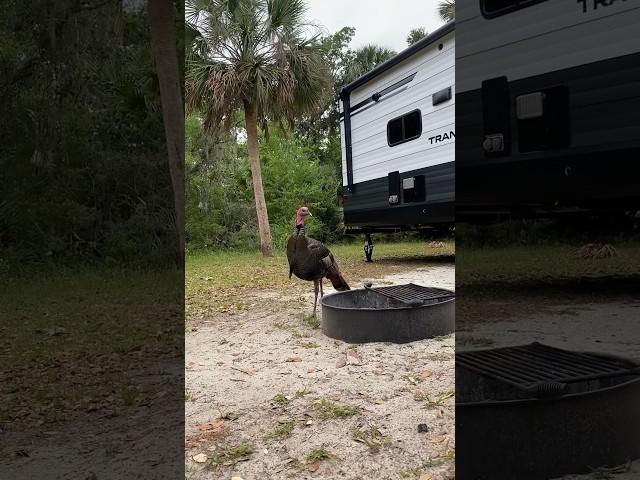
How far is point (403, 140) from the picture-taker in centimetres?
655

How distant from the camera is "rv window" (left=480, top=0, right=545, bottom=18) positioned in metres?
0.55

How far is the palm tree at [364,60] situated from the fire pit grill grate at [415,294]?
16.7ft

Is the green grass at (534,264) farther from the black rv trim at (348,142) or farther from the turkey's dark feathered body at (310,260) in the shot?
the black rv trim at (348,142)

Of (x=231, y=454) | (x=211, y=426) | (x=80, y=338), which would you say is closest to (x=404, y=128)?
(x=211, y=426)

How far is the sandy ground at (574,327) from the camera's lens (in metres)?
0.54

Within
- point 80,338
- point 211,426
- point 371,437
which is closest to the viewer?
point 80,338

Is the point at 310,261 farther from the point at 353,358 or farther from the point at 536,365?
the point at 536,365

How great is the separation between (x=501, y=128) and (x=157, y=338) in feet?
2.28

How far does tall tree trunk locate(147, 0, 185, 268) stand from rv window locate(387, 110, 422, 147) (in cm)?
554

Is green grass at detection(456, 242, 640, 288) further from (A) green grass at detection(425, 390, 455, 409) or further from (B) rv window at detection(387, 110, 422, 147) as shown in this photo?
(B) rv window at detection(387, 110, 422, 147)

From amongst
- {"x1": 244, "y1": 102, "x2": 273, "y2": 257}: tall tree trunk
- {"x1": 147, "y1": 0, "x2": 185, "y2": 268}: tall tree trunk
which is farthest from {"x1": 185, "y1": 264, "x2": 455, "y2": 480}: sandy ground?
{"x1": 244, "y1": 102, "x2": 273, "y2": 257}: tall tree trunk

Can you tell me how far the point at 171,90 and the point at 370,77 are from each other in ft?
20.4

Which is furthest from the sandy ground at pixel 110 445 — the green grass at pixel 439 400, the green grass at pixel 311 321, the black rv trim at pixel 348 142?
the black rv trim at pixel 348 142

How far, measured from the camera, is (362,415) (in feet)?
7.00
